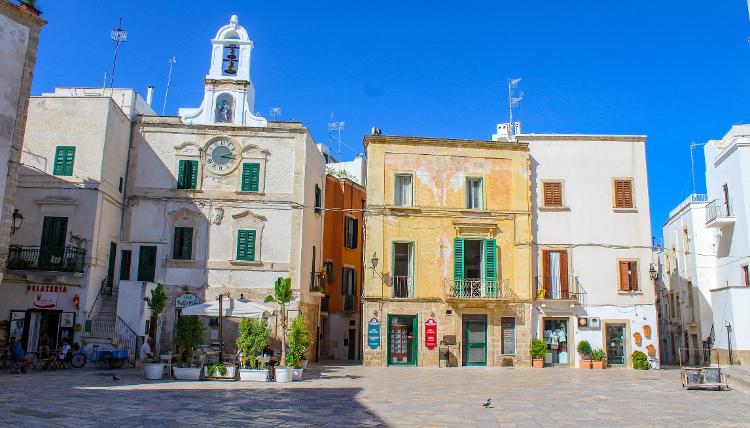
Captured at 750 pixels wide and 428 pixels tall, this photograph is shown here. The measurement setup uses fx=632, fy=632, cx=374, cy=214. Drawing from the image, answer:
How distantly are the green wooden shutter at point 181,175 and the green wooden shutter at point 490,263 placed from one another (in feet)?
43.3

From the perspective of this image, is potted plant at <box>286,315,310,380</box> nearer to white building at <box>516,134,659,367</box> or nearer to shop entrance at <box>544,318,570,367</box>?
white building at <box>516,134,659,367</box>

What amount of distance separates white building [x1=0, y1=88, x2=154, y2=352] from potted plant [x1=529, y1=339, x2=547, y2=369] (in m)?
16.0

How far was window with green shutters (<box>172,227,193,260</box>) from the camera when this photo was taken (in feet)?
85.8

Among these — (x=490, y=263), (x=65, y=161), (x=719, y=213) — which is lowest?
(x=490, y=263)

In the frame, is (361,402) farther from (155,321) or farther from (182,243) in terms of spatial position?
(182,243)

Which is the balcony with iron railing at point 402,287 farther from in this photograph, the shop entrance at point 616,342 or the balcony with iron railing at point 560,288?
the shop entrance at point 616,342

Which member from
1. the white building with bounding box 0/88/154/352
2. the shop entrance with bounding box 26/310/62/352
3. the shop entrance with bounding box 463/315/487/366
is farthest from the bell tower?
the shop entrance with bounding box 463/315/487/366

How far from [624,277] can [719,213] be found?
6.53m

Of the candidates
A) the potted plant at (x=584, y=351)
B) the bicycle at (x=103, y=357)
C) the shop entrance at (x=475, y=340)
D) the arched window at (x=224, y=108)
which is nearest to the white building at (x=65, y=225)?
the bicycle at (x=103, y=357)

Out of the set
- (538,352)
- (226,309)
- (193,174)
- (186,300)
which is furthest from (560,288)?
(193,174)

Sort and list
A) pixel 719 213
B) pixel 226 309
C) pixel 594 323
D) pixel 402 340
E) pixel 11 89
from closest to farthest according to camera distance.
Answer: pixel 11 89 → pixel 226 309 → pixel 402 340 → pixel 594 323 → pixel 719 213

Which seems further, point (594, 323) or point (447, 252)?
point (447, 252)

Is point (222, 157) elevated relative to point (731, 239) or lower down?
elevated

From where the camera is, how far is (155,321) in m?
22.8
